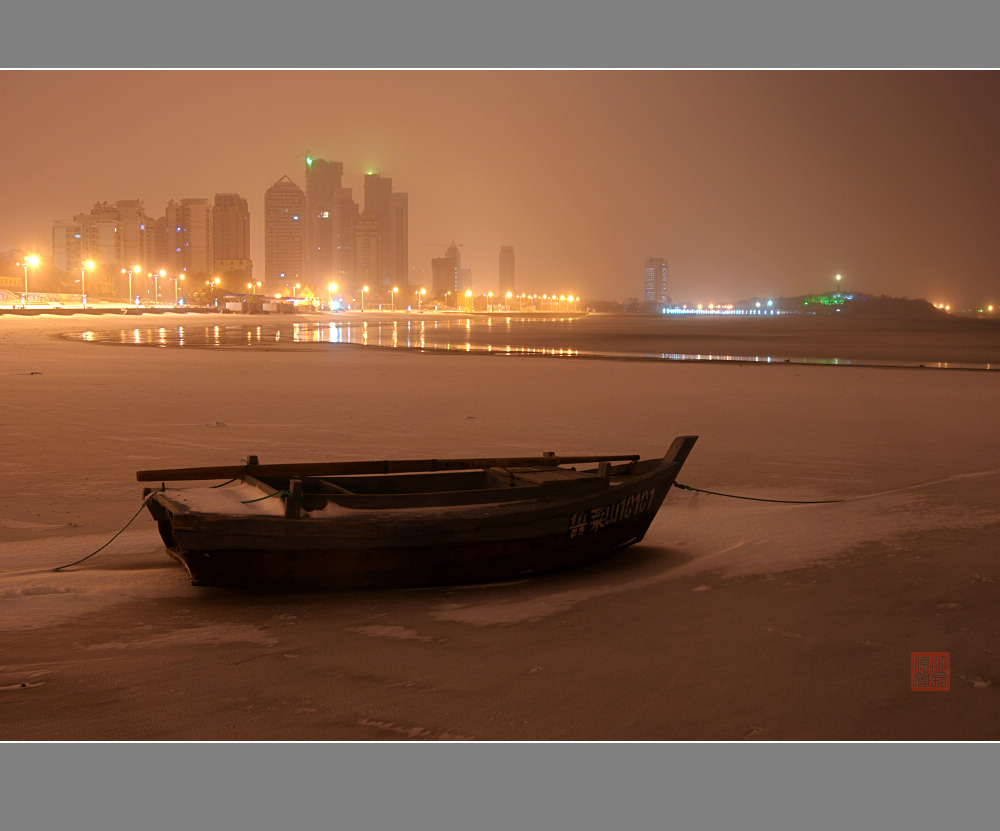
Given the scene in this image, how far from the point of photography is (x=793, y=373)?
27.1 metres

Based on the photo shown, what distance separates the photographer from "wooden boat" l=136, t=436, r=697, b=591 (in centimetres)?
578

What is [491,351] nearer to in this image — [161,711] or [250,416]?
Answer: [250,416]

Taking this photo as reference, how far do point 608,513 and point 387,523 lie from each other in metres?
1.90

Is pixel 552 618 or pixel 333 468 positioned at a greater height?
pixel 333 468

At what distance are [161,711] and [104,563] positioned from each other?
9.29 feet

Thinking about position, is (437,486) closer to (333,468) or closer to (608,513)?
(333,468)

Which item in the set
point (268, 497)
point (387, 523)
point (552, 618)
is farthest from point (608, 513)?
point (268, 497)

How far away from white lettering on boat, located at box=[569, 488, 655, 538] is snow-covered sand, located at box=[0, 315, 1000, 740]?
377mm

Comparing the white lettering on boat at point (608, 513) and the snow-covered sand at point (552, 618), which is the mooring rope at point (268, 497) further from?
the white lettering on boat at point (608, 513)

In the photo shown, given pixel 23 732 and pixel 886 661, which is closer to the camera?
pixel 23 732

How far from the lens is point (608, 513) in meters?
6.90

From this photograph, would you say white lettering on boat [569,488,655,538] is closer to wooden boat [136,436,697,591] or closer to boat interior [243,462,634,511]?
wooden boat [136,436,697,591]

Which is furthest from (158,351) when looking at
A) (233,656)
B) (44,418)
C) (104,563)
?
(233,656)

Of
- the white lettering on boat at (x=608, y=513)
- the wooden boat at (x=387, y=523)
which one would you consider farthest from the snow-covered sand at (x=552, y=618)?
the white lettering on boat at (x=608, y=513)
